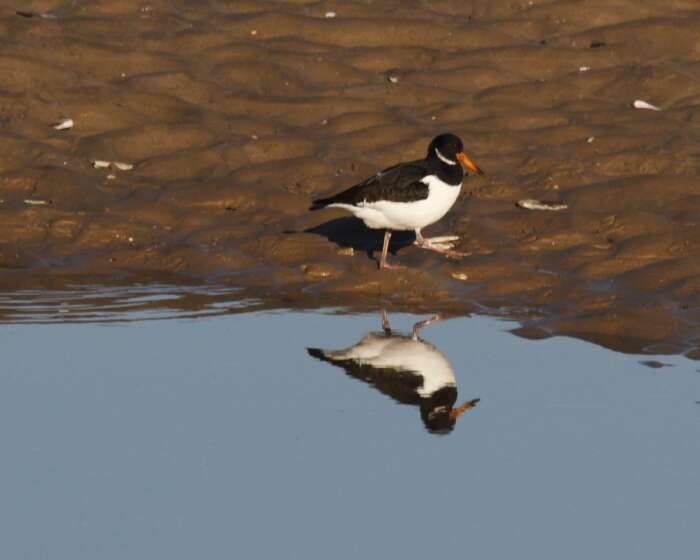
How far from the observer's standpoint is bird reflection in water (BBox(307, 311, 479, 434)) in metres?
9.97

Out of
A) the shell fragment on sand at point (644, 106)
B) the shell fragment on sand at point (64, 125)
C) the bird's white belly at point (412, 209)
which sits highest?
the shell fragment on sand at point (644, 106)

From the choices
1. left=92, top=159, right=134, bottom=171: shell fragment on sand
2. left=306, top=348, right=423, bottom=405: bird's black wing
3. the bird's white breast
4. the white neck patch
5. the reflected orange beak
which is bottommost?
the reflected orange beak

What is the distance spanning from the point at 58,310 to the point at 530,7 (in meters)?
9.42

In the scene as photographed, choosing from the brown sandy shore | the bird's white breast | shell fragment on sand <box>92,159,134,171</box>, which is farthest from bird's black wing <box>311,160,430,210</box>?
shell fragment on sand <box>92,159,134,171</box>

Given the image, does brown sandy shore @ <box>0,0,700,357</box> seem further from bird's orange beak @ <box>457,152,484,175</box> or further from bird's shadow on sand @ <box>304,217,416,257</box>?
bird's orange beak @ <box>457,152,484,175</box>

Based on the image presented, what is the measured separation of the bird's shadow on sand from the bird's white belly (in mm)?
505

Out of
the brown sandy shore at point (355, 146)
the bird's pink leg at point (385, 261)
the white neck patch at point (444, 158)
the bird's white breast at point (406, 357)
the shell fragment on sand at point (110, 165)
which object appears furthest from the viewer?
the shell fragment on sand at point (110, 165)

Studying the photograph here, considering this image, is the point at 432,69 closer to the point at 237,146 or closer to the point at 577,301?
the point at 237,146

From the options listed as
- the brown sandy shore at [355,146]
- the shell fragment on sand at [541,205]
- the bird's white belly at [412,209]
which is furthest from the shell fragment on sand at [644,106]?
the bird's white belly at [412,209]

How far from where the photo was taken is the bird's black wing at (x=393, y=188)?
14.3 meters

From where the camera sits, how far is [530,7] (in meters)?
20.2

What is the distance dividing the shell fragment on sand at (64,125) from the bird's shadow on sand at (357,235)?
3726mm

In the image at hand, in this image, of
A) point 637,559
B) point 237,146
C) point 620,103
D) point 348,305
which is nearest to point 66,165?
point 237,146

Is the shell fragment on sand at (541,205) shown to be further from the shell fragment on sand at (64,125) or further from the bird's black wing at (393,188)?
the shell fragment on sand at (64,125)
